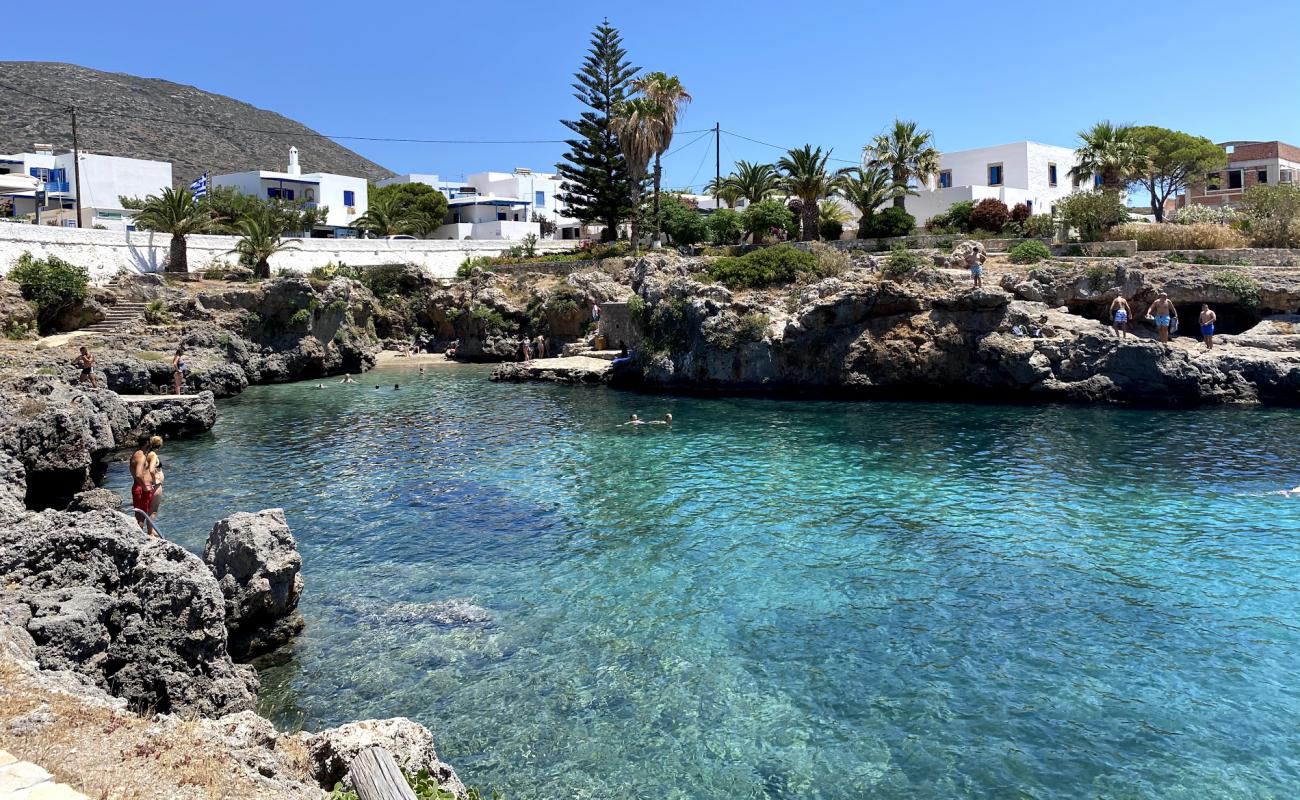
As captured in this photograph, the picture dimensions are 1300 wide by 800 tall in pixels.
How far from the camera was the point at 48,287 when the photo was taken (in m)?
33.3

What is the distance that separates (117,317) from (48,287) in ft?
8.93

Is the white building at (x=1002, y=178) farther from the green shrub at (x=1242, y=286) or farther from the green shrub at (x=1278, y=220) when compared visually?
the green shrub at (x=1242, y=286)

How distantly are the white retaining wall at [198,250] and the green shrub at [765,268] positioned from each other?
22941 mm

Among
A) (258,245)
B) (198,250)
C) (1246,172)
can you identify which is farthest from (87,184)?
(1246,172)

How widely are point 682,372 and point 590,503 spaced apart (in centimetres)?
1574

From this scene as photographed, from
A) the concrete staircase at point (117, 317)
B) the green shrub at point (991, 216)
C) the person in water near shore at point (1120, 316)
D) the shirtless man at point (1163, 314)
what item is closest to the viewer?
the person in water near shore at point (1120, 316)

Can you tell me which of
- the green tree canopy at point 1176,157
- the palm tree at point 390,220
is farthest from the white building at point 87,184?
the green tree canopy at point 1176,157

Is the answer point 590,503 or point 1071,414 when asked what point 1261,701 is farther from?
point 1071,414

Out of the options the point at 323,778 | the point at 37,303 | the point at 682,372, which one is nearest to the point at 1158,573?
the point at 323,778

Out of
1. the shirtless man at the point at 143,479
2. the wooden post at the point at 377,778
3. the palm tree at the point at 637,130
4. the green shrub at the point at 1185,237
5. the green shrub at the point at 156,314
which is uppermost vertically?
the palm tree at the point at 637,130

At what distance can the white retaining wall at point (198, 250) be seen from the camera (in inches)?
1433

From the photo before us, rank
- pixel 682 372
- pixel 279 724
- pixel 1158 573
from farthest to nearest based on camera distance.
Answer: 1. pixel 682 372
2. pixel 1158 573
3. pixel 279 724

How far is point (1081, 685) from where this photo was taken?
8.83 metres

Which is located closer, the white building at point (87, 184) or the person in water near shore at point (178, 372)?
the person in water near shore at point (178, 372)
